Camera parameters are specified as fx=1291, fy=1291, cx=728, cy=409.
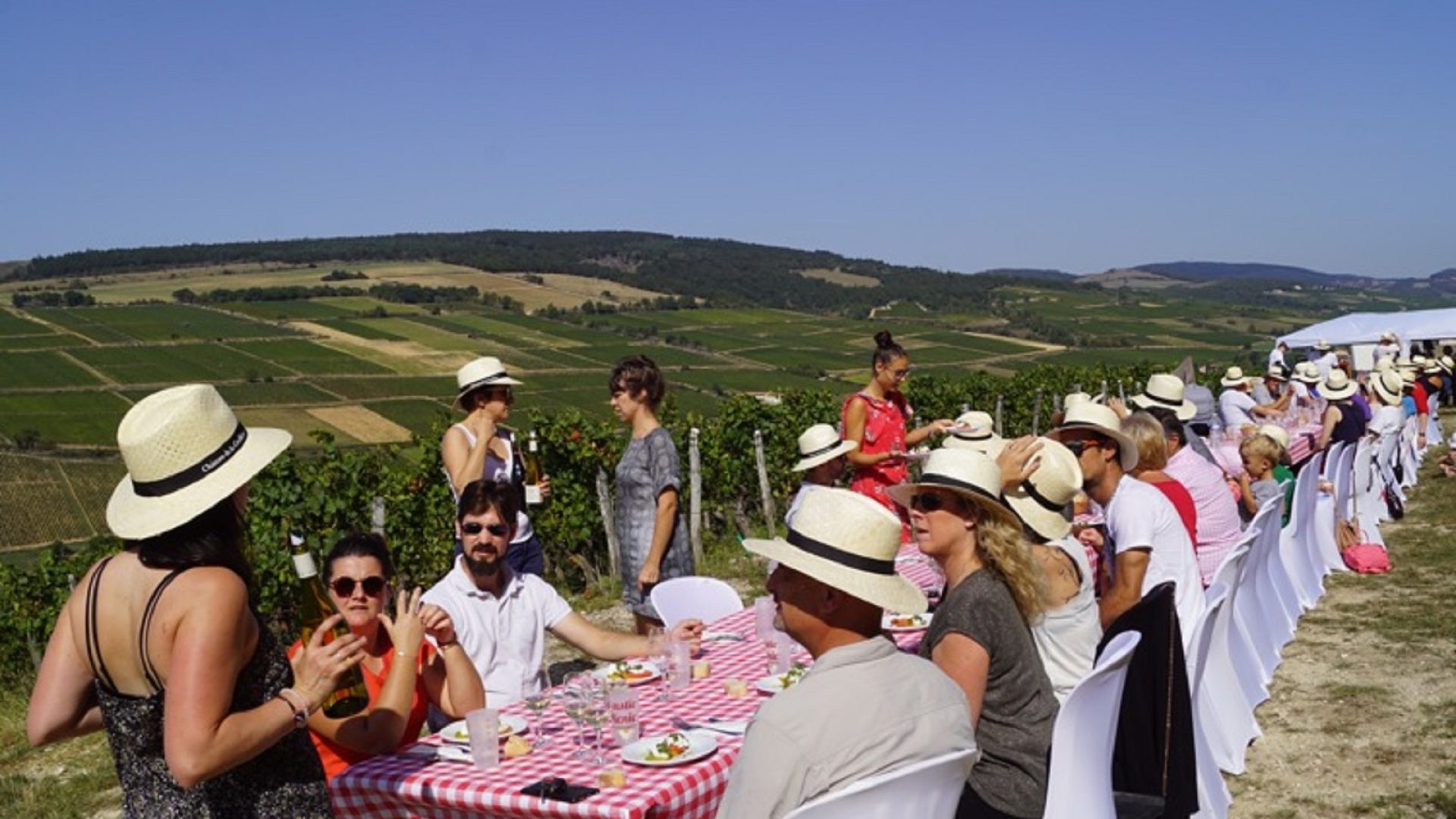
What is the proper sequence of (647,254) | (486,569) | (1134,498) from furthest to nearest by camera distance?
(647,254) < (1134,498) < (486,569)

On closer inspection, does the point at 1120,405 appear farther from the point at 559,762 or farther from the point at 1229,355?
the point at 1229,355

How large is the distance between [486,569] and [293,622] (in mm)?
5160

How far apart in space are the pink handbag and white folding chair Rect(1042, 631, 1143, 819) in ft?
21.4

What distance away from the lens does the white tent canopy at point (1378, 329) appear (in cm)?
2439

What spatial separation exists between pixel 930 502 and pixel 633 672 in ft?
3.84

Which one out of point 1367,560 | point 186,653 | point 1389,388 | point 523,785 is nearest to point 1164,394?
point 1367,560

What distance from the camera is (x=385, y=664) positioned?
365 centimetres

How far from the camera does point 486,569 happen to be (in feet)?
14.2

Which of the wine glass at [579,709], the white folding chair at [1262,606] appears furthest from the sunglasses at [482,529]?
the white folding chair at [1262,606]

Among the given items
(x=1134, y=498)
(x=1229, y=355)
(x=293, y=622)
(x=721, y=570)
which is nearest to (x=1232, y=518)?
(x=1134, y=498)

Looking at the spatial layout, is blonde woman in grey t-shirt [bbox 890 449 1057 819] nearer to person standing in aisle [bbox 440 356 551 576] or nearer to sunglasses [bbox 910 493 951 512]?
Answer: sunglasses [bbox 910 493 951 512]

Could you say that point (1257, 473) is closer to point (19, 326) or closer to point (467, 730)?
point (467, 730)

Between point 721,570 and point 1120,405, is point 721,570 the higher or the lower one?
the lower one

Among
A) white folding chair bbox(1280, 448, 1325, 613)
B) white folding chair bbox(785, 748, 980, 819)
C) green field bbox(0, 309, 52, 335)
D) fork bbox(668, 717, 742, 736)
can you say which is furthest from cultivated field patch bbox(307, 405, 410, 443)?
white folding chair bbox(785, 748, 980, 819)
